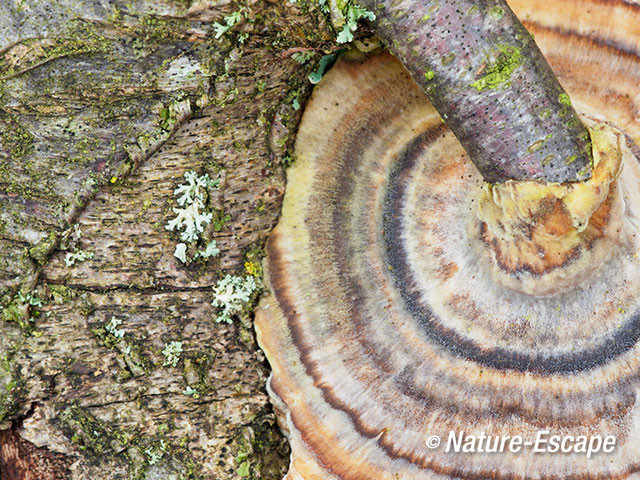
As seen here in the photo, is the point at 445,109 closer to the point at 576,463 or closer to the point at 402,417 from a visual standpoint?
the point at 402,417

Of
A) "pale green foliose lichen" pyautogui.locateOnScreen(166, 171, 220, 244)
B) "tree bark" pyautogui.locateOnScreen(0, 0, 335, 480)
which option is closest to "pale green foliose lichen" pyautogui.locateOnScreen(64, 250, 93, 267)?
"tree bark" pyautogui.locateOnScreen(0, 0, 335, 480)

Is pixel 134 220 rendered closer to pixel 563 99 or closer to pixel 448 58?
pixel 448 58

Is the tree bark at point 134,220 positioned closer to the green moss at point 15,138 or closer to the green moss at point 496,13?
the green moss at point 15,138

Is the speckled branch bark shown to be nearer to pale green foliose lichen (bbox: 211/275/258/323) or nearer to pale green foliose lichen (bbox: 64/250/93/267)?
pale green foliose lichen (bbox: 211/275/258/323)

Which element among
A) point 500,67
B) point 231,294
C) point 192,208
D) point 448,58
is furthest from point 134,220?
point 500,67

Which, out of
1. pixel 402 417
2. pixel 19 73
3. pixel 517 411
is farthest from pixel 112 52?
pixel 517 411
